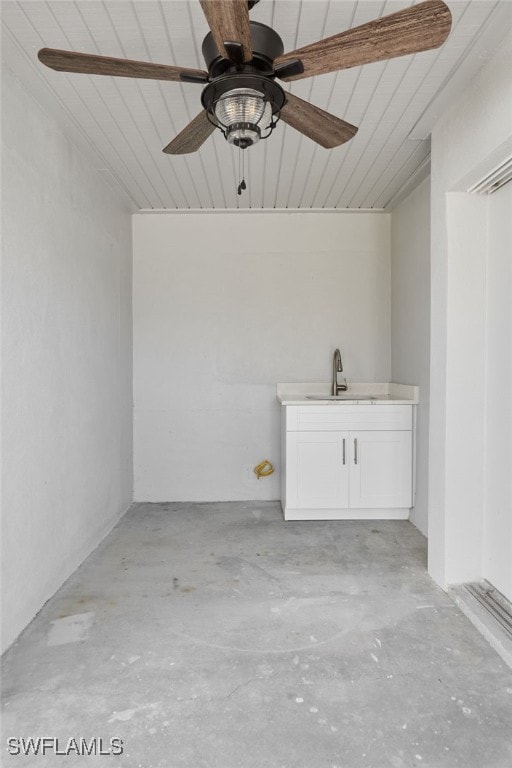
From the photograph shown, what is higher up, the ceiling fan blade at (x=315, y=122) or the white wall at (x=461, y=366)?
the ceiling fan blade at (x=315, y=122)

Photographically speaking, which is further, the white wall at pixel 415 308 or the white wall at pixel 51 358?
the white wall at pixel 415 308

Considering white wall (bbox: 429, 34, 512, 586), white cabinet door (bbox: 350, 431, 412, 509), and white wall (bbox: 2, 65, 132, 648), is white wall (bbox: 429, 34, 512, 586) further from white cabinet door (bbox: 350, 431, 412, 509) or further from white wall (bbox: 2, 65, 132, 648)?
white wall (bbox: 2, 65, 132, 648)

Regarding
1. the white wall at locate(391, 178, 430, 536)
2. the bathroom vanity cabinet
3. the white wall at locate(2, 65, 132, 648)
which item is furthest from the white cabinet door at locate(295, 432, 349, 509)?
the white wall at locate(2, 65, 132, 648)

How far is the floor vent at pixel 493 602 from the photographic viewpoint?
1980 mm

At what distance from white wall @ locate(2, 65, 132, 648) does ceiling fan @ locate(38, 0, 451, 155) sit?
84 cm

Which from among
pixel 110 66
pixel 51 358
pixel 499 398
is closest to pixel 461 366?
pixel 499 398

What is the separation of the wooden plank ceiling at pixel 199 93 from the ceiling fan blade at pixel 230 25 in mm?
453

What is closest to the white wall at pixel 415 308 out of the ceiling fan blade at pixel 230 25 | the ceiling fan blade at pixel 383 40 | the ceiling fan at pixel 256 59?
the ceiling fan at pixel 256 59

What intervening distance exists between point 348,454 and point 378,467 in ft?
0.75

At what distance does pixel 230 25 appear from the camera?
1230mm

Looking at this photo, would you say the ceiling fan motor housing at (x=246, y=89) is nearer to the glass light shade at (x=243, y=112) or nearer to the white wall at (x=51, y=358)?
the glass light shade at (x=243, y=112)

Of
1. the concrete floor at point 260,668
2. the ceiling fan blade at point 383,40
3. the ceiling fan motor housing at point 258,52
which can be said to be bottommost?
the concrete floor at point 260,668

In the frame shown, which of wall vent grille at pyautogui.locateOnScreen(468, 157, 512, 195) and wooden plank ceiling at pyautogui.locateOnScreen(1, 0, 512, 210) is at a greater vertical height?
wooden plank ceiling at pyautogui.locateOnScreen(1, 0, 512, 210)

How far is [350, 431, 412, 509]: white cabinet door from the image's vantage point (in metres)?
3.32
